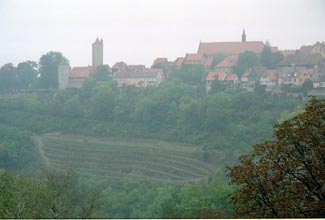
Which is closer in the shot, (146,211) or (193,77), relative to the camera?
(146,211)

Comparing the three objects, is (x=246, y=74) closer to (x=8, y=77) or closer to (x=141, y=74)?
(x=141, y=74)

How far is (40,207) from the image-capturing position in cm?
402

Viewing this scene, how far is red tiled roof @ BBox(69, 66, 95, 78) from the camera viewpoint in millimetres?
14284

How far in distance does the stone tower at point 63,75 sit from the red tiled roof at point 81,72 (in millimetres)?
166

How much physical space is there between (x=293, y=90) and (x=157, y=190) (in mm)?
4620

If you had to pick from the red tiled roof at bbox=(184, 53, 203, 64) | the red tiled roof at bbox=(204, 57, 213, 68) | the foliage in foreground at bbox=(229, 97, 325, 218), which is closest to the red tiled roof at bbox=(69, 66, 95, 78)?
the red tiled roof at bbox=(184, 53, 203, 64)

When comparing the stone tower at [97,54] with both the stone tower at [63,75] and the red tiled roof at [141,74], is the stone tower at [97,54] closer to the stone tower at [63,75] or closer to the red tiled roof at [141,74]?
the red tiled roof at [141,74]

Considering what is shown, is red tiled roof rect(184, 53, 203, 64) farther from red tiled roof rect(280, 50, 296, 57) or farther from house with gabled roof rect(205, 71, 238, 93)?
red tiled roof rect(280, 50, 296, 57)

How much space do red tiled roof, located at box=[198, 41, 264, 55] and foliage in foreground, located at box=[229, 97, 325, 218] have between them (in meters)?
12.7

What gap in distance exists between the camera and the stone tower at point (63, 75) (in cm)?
1411

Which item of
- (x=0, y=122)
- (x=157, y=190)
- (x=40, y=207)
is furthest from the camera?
(x=0, y=122)

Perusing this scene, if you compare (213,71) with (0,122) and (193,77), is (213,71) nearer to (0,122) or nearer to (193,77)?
(193,77)

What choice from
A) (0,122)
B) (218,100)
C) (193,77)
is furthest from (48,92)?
(218,100)

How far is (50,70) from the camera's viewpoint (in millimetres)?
14203
